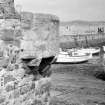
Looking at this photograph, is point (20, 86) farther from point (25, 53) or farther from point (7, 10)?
point (7, 10)

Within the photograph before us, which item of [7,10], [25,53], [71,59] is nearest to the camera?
[7,10]

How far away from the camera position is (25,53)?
184 inches

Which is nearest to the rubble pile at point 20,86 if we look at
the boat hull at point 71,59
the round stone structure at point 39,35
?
the round stone structure at point 39,35

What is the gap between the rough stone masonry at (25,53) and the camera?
4289 mm

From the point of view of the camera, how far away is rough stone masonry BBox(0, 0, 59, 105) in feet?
14.1

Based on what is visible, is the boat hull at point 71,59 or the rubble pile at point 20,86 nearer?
the rubble pile at point 20,86

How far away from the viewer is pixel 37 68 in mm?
5094

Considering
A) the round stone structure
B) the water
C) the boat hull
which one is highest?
the round stone structure

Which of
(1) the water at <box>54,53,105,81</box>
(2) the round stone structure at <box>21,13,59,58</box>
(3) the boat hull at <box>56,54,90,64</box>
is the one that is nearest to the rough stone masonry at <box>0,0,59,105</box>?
(2) the round stone structure at <box>21,13,59,58</box>

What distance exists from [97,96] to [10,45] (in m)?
8.18

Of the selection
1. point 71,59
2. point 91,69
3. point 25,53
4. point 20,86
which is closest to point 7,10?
point 25,53

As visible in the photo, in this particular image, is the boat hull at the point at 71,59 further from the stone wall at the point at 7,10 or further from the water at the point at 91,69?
the stone wall at the point at 7,10

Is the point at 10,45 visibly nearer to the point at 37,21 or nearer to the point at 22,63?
the point at 22,63

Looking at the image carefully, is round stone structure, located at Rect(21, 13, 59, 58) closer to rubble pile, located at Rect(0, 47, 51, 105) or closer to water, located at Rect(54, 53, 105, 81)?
rubble pile, located at Rect(0, 47, 51, 105)
